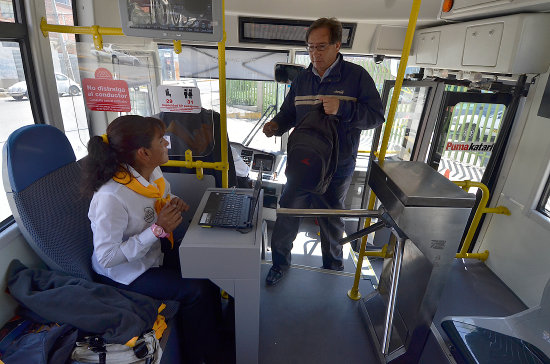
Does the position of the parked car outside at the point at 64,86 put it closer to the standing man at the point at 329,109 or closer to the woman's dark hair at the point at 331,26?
the standing man at the point at 329,109

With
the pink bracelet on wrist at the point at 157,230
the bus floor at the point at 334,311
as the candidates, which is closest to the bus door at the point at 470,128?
the bus floor at the point at 334,311

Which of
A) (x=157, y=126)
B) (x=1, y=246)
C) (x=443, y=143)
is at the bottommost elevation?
(x=1, y=246)

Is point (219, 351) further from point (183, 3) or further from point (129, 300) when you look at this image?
point (183, 3)

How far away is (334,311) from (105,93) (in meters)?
2.18

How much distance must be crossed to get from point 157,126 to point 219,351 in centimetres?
144

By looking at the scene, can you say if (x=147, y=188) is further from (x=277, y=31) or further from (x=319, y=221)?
(x=277, y=31)

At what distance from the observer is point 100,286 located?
1.59m

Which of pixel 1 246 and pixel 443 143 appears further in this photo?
pixel 443 143

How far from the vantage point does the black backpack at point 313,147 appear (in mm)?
1748

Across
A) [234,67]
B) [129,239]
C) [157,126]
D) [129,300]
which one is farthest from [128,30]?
[234,67]

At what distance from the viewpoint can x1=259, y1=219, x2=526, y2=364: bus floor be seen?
1.96 m

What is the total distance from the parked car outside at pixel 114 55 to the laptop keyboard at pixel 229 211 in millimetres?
1081

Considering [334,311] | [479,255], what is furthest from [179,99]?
[479,255]

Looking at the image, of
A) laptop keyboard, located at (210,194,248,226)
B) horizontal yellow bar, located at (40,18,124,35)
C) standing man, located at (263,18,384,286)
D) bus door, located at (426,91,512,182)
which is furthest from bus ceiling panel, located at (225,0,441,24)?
laptop keyboard, located at (210,194,248,226)
